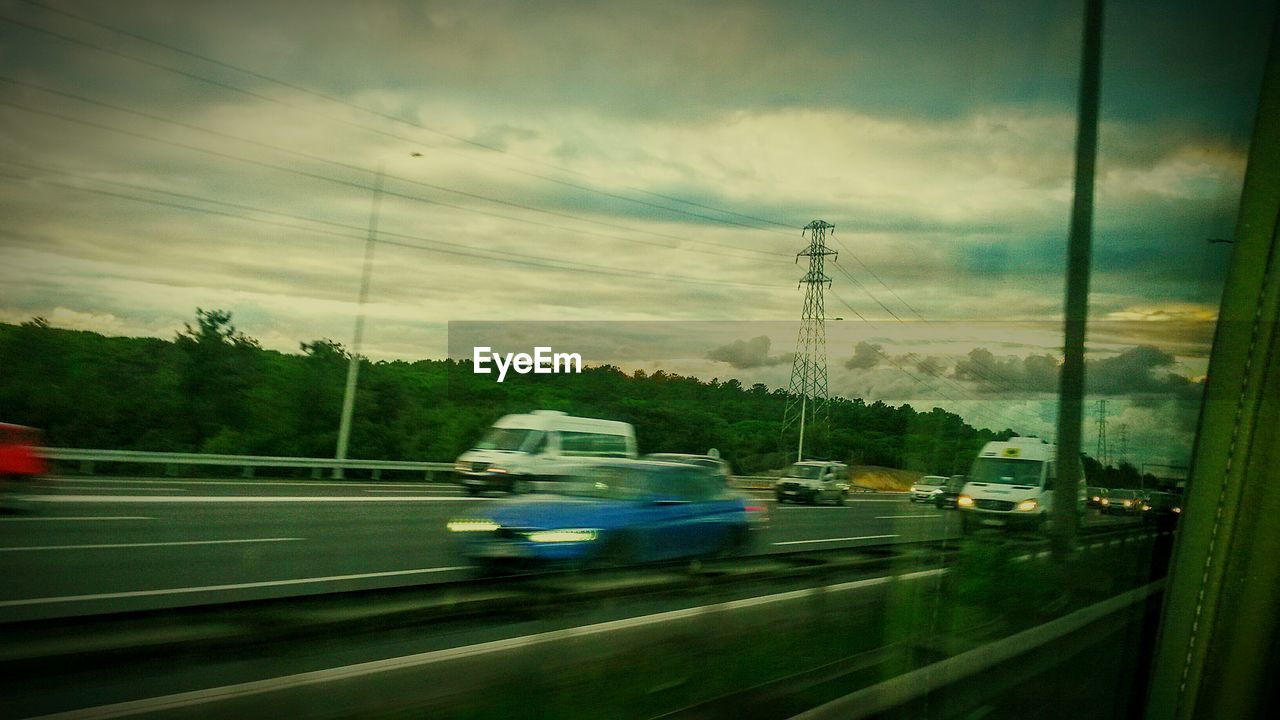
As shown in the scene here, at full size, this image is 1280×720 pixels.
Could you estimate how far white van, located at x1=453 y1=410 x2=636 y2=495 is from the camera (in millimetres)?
12719

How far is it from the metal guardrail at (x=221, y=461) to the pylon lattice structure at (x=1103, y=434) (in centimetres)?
496

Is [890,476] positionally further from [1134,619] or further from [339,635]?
[339,635]

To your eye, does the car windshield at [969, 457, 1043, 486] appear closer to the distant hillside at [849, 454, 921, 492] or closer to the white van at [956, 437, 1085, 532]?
the white van at [956, 437, 1085, 532]

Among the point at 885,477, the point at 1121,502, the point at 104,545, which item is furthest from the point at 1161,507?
the point at 104,545

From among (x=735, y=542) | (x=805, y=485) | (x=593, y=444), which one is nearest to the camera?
(x=735, y=542)

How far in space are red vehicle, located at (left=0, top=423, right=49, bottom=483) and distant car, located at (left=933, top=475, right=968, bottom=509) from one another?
427cm

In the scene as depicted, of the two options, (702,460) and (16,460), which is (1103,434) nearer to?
(16,460)

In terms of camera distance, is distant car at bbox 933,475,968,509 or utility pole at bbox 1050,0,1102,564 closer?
utility pole at bbox 1050,0,1102,564

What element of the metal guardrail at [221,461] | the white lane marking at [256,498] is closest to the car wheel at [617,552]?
the metal guardrail at [221,461]

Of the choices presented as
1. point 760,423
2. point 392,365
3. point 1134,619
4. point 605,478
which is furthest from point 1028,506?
point 392,365

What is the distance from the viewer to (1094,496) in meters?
4.27

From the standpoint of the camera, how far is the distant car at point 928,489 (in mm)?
4418

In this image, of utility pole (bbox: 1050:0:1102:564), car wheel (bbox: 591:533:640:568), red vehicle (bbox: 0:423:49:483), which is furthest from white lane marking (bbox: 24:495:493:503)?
utility pole (bbox: 1050:0:1102:564)

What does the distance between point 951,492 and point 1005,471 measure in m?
0.27
